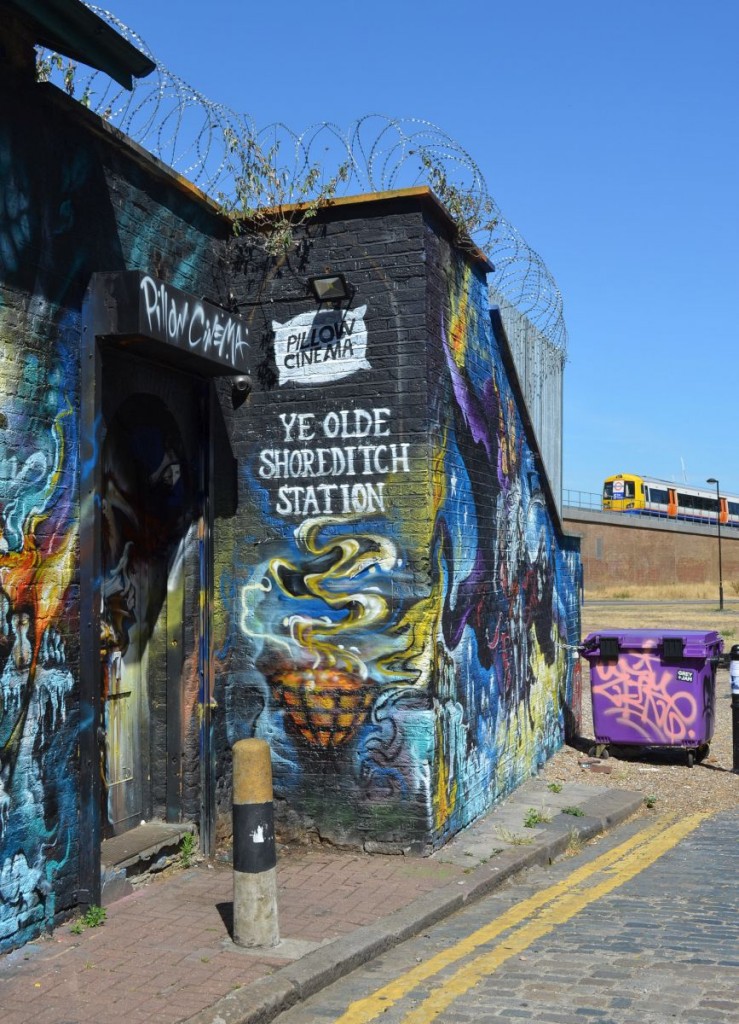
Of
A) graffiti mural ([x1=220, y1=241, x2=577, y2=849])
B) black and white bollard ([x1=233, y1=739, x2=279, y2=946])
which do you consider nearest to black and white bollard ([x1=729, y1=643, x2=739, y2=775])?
graffiti mural ([x1=220, y1=241, x2=577, y2=849])

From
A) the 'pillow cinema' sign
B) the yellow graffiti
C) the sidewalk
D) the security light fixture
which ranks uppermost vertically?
the security light fixture

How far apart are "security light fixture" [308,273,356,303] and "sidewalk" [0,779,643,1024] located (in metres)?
3.84

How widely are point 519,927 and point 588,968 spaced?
0.78m

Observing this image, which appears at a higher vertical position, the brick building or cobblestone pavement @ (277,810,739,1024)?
the brick building

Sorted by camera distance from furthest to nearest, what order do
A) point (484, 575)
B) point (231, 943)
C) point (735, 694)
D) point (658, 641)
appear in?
1. point (658, 641)
2. point (735, 694)
3. point (484, 575)
4. point (231, 943)

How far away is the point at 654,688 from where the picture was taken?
10.9 m

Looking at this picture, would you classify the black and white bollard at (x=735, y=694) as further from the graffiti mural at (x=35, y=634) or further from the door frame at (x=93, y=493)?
the graffiti mural at (x=35, y=634)

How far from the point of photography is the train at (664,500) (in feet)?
199

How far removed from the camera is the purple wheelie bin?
1067 cm

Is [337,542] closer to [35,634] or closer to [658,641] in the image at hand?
[35,634]

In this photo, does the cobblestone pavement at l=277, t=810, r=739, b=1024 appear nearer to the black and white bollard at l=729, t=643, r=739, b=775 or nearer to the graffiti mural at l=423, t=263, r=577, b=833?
the graffiti mural at l=423, t=263, r=577, b=833

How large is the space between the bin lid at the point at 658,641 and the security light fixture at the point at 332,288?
5.06m

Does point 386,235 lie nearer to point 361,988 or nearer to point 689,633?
point 361,988

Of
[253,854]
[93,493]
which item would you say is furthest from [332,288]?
[253,854]
